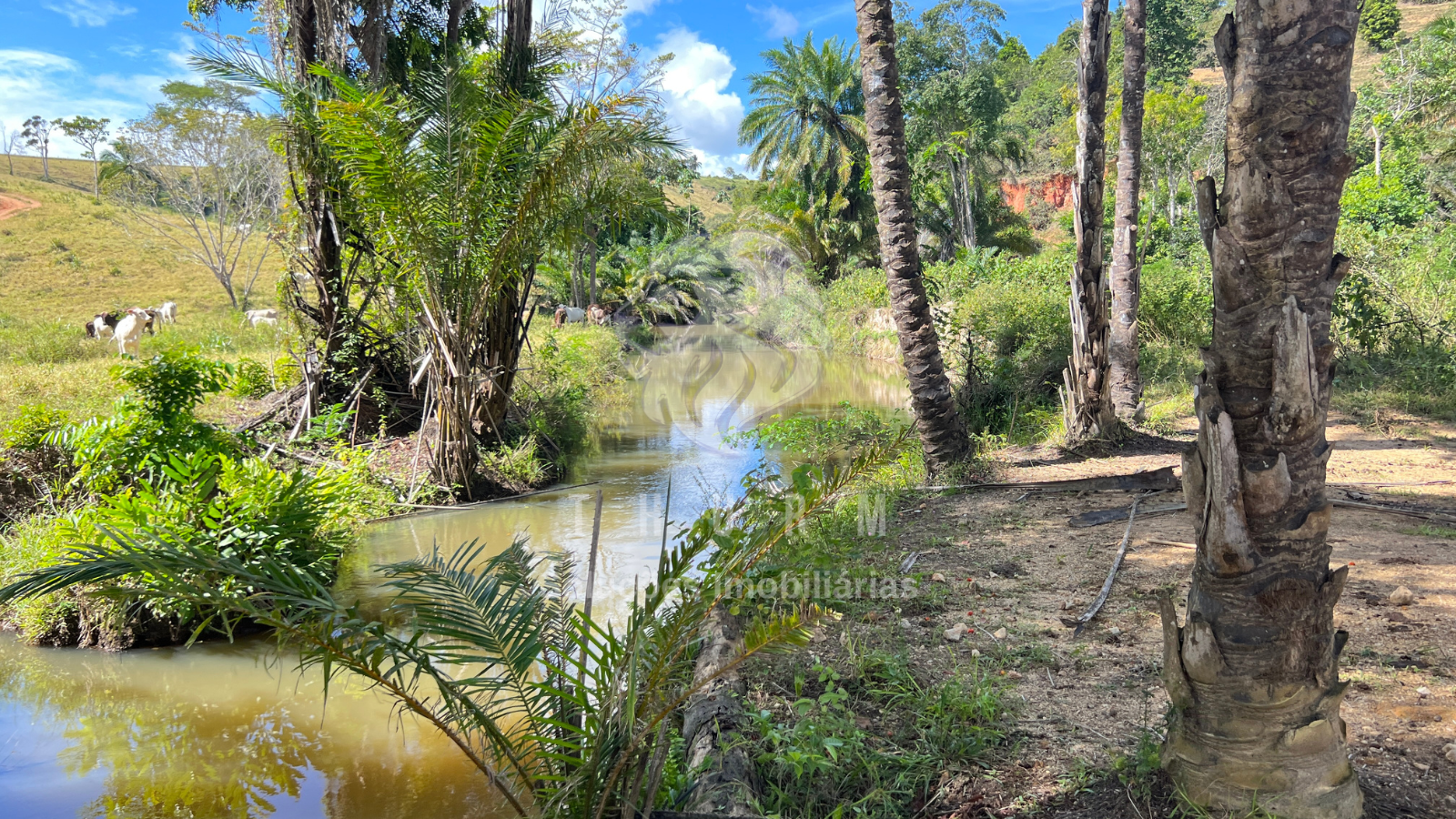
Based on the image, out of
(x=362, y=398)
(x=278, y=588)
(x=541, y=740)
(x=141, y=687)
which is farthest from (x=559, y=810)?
(x=362, y=398)

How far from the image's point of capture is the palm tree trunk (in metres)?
8.77

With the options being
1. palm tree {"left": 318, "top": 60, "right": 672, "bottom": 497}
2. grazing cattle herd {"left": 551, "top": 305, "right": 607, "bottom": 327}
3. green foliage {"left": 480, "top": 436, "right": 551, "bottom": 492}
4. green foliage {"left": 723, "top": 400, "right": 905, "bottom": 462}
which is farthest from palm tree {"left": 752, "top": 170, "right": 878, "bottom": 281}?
green foliage {"left": 480, "top": 436, "right": 551, "bottom": 492}

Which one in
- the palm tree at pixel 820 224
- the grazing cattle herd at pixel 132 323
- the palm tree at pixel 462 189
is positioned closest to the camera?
the palm tree at pixel 462 189

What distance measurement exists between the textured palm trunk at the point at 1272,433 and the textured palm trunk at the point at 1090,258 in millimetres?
5843

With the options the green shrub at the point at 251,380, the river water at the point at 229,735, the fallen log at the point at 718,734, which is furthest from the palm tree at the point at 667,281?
the fallen log at the point at 718,734

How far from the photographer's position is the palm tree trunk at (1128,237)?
8.77m

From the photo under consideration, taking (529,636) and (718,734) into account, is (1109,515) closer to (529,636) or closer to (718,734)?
(718,734)

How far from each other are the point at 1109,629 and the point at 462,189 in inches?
270

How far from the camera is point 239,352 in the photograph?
16422mm

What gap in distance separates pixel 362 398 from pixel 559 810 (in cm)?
816

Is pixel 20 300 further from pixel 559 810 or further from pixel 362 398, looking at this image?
pixel 559 810

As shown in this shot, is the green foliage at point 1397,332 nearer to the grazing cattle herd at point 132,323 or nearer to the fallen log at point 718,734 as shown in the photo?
the fallen log at point 718,734

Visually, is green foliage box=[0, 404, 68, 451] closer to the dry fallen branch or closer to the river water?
the river water

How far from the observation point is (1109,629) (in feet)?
12.3
